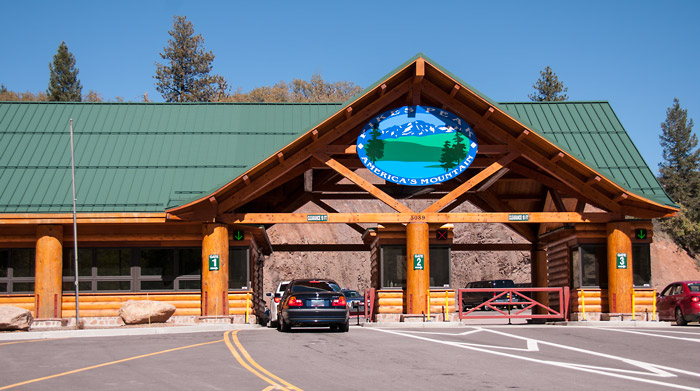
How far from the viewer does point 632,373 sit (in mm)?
12602

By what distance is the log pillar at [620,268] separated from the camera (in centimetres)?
2634

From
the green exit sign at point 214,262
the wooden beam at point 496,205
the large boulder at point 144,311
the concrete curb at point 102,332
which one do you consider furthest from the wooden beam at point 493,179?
the large boulder at point 144,311

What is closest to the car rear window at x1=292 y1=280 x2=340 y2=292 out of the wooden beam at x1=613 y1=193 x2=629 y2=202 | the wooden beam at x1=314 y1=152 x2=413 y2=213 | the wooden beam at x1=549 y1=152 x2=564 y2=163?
the wooden beam at x1=314 y1=152 x2=413 y2=213

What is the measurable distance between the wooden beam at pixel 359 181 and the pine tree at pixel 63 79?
2239 inches

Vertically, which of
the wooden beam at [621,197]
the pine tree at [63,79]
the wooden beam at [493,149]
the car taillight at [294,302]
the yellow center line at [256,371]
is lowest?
the yellow center line at [256,371]

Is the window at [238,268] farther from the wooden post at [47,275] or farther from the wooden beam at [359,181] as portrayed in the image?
the wooden post at [47,275]

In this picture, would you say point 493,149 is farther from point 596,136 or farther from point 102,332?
point 102,332

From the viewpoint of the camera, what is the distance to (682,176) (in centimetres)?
8825

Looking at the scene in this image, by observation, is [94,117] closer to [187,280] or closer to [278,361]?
[187,280]

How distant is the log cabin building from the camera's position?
25859mm

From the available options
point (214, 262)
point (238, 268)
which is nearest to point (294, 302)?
point (214, 262)

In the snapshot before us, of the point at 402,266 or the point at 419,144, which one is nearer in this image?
the point at 419,144

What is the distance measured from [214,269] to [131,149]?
6568 mm

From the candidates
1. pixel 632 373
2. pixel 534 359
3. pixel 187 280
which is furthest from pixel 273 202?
pixel 632 373
